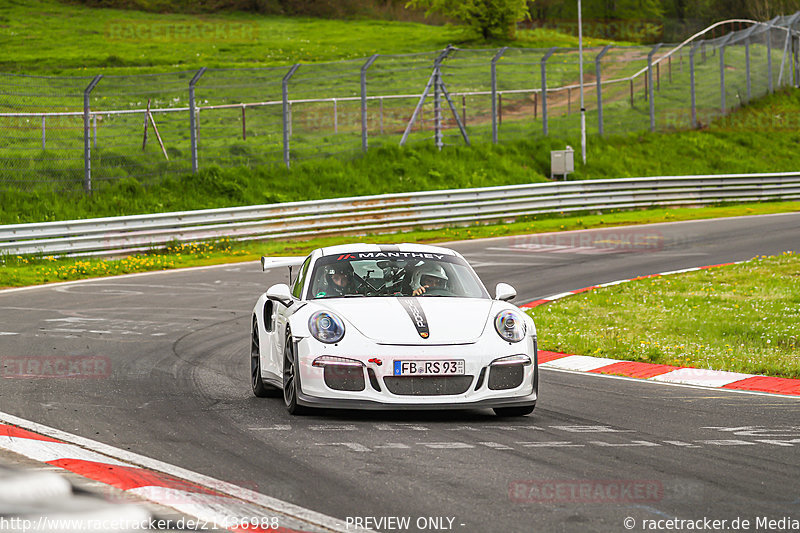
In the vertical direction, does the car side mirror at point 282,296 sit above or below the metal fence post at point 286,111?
below

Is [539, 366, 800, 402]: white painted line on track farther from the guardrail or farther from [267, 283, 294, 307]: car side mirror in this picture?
the guardrail

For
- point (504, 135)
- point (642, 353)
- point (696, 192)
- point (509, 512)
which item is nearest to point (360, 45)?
point (504, 135)

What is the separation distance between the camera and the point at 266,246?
79.8ft

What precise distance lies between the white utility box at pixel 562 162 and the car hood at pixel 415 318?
77.8 feet

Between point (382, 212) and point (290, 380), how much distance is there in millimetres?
18420

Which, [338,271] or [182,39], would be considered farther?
[182,39]

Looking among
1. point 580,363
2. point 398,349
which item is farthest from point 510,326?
point 580,363

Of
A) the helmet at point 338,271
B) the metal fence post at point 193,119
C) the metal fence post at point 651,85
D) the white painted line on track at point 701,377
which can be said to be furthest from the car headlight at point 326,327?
the metal fence post at point 651,85

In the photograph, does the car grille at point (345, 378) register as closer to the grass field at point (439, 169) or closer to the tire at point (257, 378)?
the tire at point (257, 378)

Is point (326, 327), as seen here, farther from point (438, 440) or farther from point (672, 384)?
point (672, 384)

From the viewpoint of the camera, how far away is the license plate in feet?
25.4

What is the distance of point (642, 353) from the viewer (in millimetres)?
11609

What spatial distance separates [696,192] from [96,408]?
26094 mm

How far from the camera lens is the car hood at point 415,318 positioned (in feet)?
25.9
